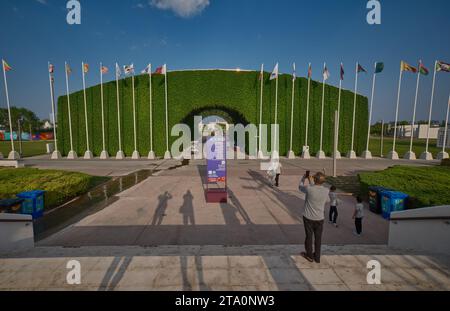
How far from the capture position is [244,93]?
25703mm

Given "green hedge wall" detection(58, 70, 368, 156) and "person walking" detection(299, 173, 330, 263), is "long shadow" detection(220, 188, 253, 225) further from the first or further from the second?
"green hedge wall" detection(58, 70, 368, 156)

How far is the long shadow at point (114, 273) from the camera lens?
128 inches

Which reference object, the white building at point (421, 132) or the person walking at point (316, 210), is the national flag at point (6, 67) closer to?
the person walking at point (316, 210)

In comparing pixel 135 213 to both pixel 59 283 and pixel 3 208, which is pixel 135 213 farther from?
pixel 59 283

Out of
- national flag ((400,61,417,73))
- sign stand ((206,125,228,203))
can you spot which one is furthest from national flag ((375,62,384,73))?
sign stand ((206,125,228,203))

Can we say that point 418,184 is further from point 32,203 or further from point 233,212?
point 32,203

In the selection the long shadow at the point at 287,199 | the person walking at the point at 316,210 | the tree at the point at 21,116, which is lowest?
the long shadow at the point at 287,199

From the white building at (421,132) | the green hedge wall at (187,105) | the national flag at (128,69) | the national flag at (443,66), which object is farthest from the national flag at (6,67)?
→ the white building at (421,132)

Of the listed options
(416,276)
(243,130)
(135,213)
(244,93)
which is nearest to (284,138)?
(243,130)

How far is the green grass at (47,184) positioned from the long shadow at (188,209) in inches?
196

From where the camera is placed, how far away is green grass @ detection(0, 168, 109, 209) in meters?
7.56

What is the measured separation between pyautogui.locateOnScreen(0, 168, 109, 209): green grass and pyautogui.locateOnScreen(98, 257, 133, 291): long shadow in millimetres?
6150
